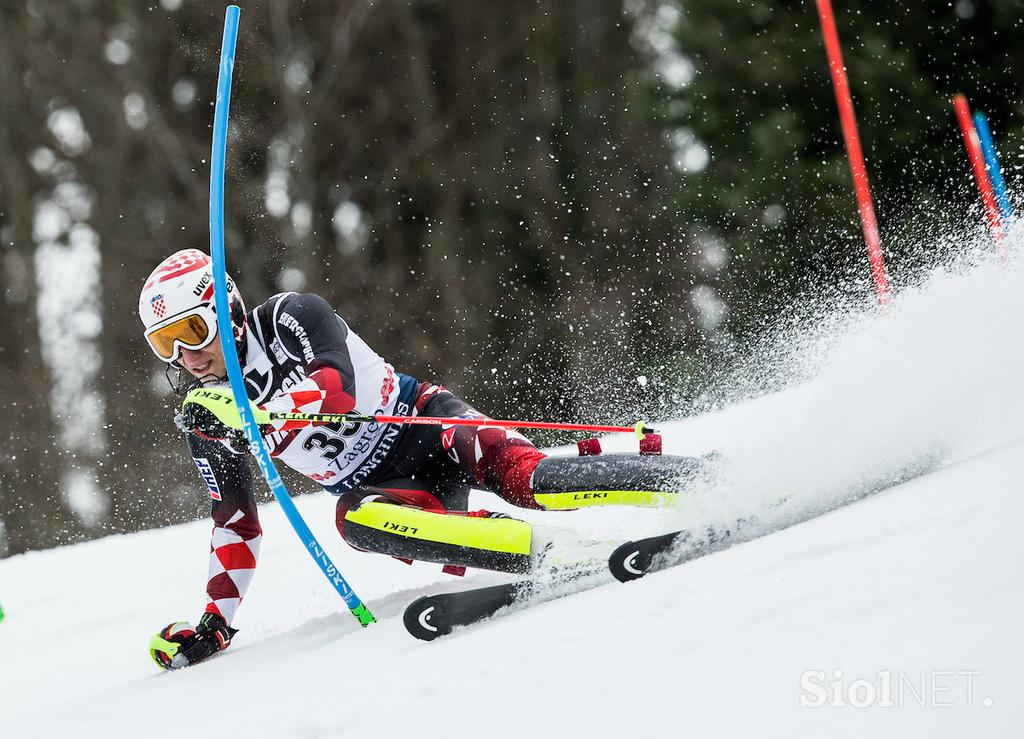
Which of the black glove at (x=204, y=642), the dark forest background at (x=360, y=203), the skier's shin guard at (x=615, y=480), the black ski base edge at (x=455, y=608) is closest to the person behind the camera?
the black ski base edge at (x=455, y=608)

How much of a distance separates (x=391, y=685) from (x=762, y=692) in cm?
92

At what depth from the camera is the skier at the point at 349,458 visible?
10.9 feet

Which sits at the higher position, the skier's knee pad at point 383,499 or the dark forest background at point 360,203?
the dark forest background at point 360,203

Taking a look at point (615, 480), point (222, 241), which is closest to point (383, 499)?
point (615, 480)

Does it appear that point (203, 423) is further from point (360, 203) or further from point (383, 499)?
point (360, 203)

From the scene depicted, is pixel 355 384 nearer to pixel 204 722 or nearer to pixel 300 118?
pixel 204 722

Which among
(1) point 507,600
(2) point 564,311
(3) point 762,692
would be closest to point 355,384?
(1) point 507,600

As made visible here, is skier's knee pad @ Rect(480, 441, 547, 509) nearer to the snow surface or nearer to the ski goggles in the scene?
the snow surface

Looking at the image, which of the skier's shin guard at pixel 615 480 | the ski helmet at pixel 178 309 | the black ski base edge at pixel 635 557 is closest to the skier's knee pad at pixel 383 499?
the skier's shin guard at pixel 615 480

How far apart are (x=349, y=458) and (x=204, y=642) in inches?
30.9

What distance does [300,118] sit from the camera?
13.6 meters

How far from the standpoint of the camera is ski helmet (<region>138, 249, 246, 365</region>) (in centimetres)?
358

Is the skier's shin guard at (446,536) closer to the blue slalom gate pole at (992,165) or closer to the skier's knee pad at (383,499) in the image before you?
the skier's knee pad at (383,499)

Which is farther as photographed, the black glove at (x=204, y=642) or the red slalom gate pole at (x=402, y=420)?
the black glove at (x=204, y=642)
